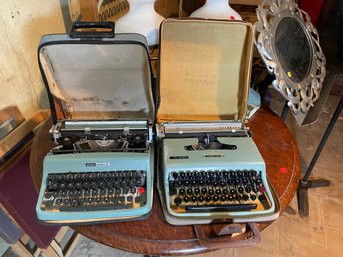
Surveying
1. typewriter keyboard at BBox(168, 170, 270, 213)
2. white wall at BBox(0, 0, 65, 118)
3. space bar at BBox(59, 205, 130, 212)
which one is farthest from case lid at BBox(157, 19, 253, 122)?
white wall at BBox(0, 0, 65, 118)

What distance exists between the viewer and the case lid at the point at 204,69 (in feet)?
2.94

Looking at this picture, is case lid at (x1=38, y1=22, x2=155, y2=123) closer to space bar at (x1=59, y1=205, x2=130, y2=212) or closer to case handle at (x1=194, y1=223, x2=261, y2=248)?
space bar at (x1=59, y1=205, x2=130, y2=212)

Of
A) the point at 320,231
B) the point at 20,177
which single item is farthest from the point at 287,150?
the point at 20,177

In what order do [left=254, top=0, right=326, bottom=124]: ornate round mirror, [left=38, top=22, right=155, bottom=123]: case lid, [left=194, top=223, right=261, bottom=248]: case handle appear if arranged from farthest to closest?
[left=254, top=0, right=326, bottom=124]: ornate round mirror → [left=38, top=22, right=155, bottom=123]: case lid → [left=194, top=223, right=261, bottom=248]: case handle

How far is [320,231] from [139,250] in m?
1.34

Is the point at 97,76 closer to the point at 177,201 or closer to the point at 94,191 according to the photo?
the point at 94,191

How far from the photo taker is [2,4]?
967 mm

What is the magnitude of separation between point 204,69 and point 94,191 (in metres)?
0.54

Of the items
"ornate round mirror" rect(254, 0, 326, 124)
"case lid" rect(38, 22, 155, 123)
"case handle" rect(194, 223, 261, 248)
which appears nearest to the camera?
"case handle" rect(194, 223, 261, 248)

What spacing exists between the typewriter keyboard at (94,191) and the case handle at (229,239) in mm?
177

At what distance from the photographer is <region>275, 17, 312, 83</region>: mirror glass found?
104 cm

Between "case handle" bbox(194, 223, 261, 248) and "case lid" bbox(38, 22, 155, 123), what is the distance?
0.50 m

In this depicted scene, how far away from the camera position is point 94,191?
0.76m

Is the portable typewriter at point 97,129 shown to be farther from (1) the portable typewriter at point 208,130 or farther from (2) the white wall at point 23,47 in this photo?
(2) the white wall at point 23,47
